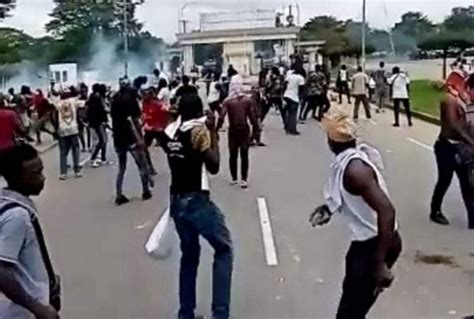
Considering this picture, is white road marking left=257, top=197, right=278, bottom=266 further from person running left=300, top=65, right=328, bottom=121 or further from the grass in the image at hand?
person running left=300, top=65, right=328, bottom=121

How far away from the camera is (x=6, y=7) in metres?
61.0

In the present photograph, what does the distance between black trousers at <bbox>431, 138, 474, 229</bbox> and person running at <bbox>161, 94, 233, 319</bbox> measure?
4.78 meters

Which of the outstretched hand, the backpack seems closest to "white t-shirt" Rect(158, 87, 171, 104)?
the outstretched hand

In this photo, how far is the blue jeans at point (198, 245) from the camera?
7.29m

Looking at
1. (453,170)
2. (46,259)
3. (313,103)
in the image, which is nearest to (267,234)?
(453,170)

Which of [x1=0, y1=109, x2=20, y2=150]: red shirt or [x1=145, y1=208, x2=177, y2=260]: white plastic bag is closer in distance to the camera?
[x1=145, y1=208, x2=177, y2=260]: white plastic bag

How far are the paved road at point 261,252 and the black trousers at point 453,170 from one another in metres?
0.31

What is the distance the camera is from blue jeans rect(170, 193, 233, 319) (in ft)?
23.9

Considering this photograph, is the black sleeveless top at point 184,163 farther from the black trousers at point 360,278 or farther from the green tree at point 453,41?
the green tree at point 453,41

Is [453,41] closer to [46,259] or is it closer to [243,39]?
[243,39]

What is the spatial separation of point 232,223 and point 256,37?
66930mm

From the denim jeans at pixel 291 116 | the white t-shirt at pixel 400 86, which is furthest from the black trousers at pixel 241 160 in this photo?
the white t-shirt at pixel 400 86

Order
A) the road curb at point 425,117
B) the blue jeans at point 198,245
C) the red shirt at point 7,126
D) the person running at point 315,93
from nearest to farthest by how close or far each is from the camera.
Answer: the blue jeans at point 198,245 → the red shirt at point 7,126 → the road curb at point 425,117 → the person running at point 315,93

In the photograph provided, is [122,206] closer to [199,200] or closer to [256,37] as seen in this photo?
[199,200]
